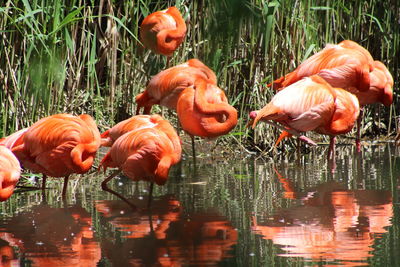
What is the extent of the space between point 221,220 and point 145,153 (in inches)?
25.5

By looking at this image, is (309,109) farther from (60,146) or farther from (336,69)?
(60,146)

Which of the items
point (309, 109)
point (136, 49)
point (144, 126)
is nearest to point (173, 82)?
point (136, 49)

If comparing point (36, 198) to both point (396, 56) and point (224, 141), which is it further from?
point (396, 56)

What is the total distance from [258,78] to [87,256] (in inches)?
144

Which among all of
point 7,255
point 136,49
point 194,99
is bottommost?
point 7,255

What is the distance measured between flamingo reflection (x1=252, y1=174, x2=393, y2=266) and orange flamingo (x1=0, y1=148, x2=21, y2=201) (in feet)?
4.57

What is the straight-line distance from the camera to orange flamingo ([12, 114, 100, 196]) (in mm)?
4785

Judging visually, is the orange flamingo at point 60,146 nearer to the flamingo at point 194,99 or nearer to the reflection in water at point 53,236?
the reflection in water at point 53,236

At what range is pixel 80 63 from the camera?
6.85 meters

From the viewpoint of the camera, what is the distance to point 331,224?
4082 mm

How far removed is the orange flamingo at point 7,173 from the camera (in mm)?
4301

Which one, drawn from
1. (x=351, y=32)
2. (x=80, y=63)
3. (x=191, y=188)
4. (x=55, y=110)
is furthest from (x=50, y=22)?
(x=351, y=32)

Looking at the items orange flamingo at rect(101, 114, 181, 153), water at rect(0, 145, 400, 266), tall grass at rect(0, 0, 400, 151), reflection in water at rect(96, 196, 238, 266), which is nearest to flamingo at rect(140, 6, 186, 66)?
tall grass at rect(0, 0, 400, 151)

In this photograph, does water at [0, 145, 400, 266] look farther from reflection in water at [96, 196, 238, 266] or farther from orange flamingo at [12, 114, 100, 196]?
orange flamingo at [12, 114, 100, 196]
